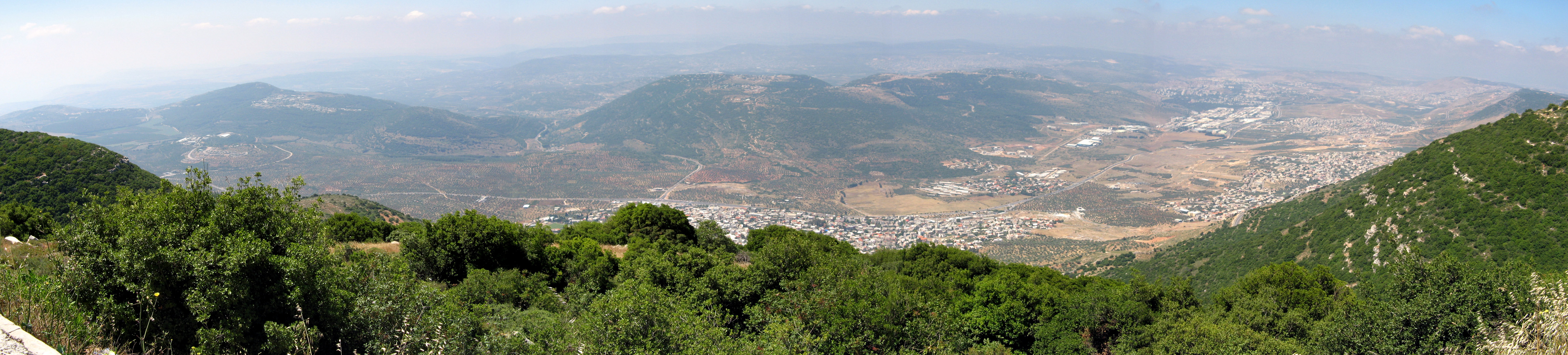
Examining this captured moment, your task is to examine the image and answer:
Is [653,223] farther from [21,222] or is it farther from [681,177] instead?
[681,177]

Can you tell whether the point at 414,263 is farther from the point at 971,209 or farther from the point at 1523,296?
the point at 971,209

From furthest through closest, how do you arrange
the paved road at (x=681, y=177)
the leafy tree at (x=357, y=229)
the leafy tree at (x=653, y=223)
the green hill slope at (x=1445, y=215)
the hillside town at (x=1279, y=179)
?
the paved road at (x=681, y=177) < the hillside town at (x=1279, y=179) < the leafy tree at (x=653, y=223) < the leafy tree at (x=357, y=229) < the green hill slope at (x=1445, y=215)

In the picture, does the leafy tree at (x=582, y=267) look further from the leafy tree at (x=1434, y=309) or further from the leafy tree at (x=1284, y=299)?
the leafy tree at (x=1284, y=299)

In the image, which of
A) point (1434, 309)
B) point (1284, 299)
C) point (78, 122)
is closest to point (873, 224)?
point (1284, 299)

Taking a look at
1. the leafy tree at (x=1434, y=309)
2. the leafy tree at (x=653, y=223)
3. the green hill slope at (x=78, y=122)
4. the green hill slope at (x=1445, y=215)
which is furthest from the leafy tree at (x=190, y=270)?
the green hill slope at (x=78, y=122)

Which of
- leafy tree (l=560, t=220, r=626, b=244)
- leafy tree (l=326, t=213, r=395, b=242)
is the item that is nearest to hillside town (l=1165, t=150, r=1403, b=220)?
leafy tree (l=560, t=220, r=626, b=244)

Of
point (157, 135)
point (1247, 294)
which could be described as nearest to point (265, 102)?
point (157, 135)
